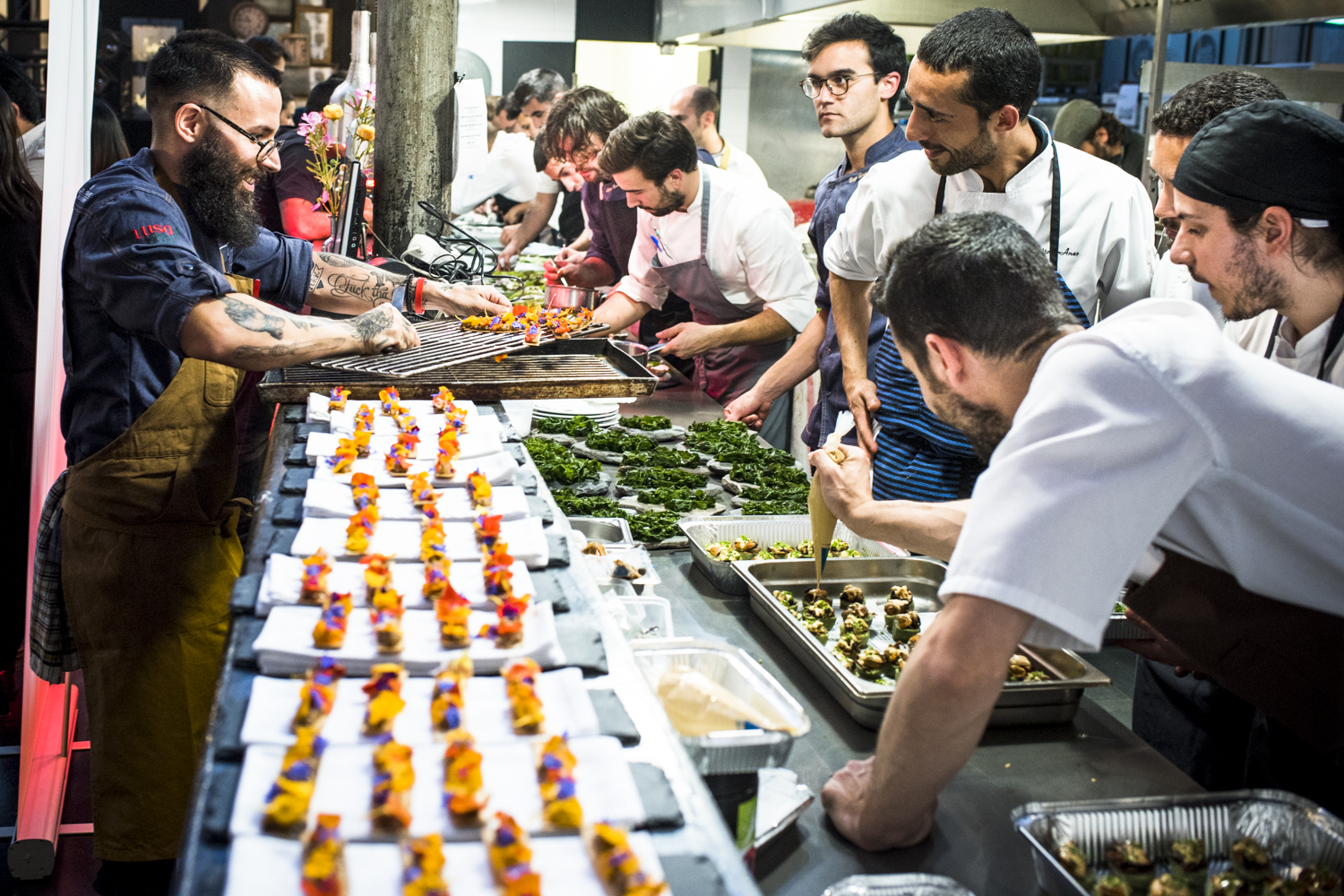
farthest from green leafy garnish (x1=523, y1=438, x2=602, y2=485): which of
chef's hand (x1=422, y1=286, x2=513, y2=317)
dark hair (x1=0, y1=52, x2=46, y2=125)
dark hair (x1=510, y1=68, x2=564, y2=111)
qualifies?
dark hair (x1=510, y1=68, x2=564, y2=111)

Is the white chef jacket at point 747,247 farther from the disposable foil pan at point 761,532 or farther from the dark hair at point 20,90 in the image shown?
the dark hair at point 20,90

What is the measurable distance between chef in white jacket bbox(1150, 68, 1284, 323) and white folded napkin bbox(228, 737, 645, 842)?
183 cm

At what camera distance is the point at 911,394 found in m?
2.81

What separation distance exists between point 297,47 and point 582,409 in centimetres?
867

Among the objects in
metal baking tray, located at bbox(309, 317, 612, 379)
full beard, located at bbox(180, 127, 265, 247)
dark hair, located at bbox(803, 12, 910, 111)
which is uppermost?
dark hair, located at bbox(803, 12, 910, 111)

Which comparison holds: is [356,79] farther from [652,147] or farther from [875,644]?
[875,644]

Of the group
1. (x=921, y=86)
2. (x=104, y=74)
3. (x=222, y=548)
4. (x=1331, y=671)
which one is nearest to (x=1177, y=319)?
(x=1331, y=671)

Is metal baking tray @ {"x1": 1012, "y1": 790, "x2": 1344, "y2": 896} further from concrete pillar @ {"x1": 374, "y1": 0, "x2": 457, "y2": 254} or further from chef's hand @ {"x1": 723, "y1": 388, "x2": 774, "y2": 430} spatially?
concrete pillar @ {"x1": 374, "y1": 0, "x2": 457, "y2": 254}

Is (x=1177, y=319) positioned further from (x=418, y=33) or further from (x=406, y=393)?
(x=418, y=33)

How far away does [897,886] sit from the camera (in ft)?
3.87

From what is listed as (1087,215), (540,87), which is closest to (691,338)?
(1087,215)

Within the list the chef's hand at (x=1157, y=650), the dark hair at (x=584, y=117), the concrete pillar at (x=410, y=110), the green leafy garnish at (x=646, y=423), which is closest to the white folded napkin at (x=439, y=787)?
the chef's hand at (x=1157, y=650)

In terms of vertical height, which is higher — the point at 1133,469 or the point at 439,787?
the point at 1133,469

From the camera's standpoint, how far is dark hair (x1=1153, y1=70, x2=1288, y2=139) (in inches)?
97.7
